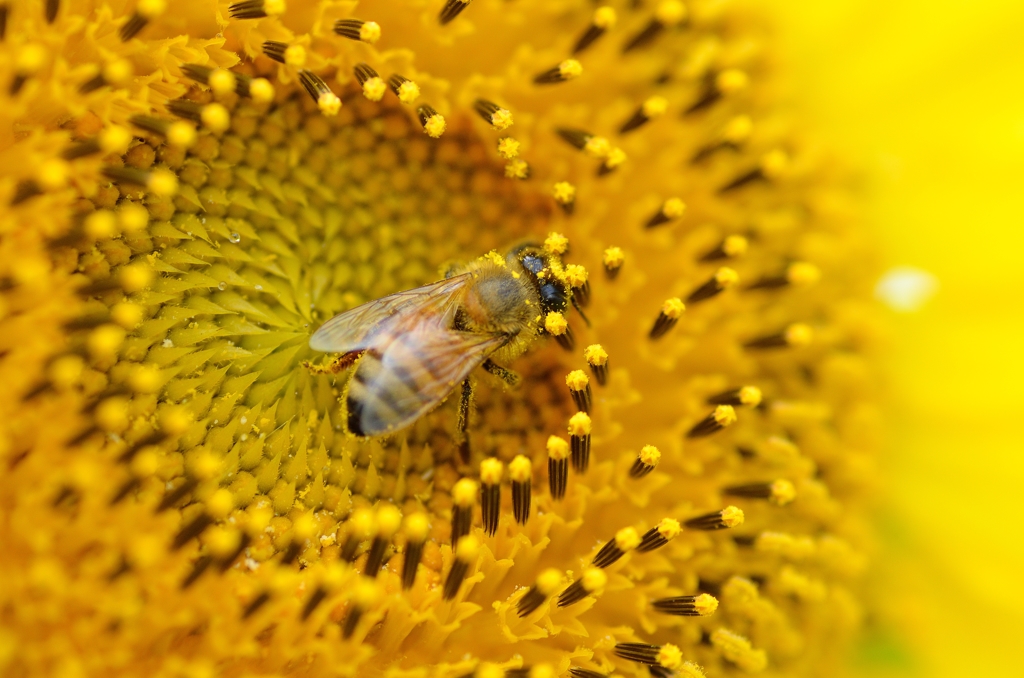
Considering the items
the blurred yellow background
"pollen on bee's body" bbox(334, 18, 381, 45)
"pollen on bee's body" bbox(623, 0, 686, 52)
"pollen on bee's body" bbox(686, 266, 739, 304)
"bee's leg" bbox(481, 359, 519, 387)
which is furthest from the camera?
the blurred yellow background

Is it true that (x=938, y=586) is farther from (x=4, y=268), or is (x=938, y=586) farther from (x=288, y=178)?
(x=4, y=268)

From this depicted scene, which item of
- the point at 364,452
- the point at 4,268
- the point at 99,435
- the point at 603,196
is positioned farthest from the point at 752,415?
the point at 4,268

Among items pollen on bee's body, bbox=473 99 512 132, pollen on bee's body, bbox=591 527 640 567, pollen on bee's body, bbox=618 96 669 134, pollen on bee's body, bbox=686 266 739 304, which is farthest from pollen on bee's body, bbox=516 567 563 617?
pollen on bee's body, bbox=618 96 669 134

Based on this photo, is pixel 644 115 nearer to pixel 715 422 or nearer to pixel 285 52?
pixel 715 422

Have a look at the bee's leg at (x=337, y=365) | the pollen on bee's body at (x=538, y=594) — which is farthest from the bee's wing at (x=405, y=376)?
the pollen on bee's body at (x=538, y=594)

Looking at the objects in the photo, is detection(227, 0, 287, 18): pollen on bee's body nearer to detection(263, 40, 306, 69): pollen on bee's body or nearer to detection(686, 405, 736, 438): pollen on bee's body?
detection(263, 40, 306, 69): pollen on bee's body

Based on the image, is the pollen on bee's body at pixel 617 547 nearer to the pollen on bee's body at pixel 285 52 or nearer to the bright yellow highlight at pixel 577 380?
the bright yellow highlight at pixel 577 380
